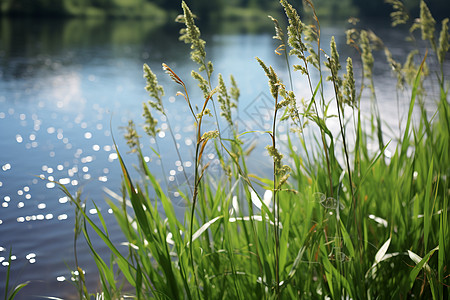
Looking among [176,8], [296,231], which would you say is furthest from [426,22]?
[176,8]

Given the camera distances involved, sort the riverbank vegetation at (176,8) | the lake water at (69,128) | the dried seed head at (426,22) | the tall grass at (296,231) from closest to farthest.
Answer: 1. the tall grass at (296,231)
2. the dried seed head at (426,22)
3. the lake water at (69,128)
4. the riverbank vegetation at (176,8)

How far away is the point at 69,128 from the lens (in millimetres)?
6445

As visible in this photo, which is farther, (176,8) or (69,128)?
(176,8)

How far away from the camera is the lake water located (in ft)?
10.6

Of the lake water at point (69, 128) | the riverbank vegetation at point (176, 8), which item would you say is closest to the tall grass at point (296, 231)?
the lake water at point (69, 128)

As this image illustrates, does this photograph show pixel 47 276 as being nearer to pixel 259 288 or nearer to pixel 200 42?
pixel 259 288

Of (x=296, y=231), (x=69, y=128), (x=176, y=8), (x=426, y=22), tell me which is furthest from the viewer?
(x=176, y=8)

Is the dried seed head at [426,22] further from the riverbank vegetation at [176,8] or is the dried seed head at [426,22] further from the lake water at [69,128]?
the riverbank vegetation at [176,8]

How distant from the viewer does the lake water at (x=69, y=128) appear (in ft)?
10.6

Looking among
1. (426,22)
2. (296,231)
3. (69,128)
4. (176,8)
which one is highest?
(176,8)

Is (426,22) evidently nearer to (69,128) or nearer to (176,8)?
(69,128)

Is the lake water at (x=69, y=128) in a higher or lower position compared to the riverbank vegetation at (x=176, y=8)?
lower

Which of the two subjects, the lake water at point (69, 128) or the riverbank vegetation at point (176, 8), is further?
the riverbank vegetation at point (176, 8)

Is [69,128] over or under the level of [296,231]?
under
